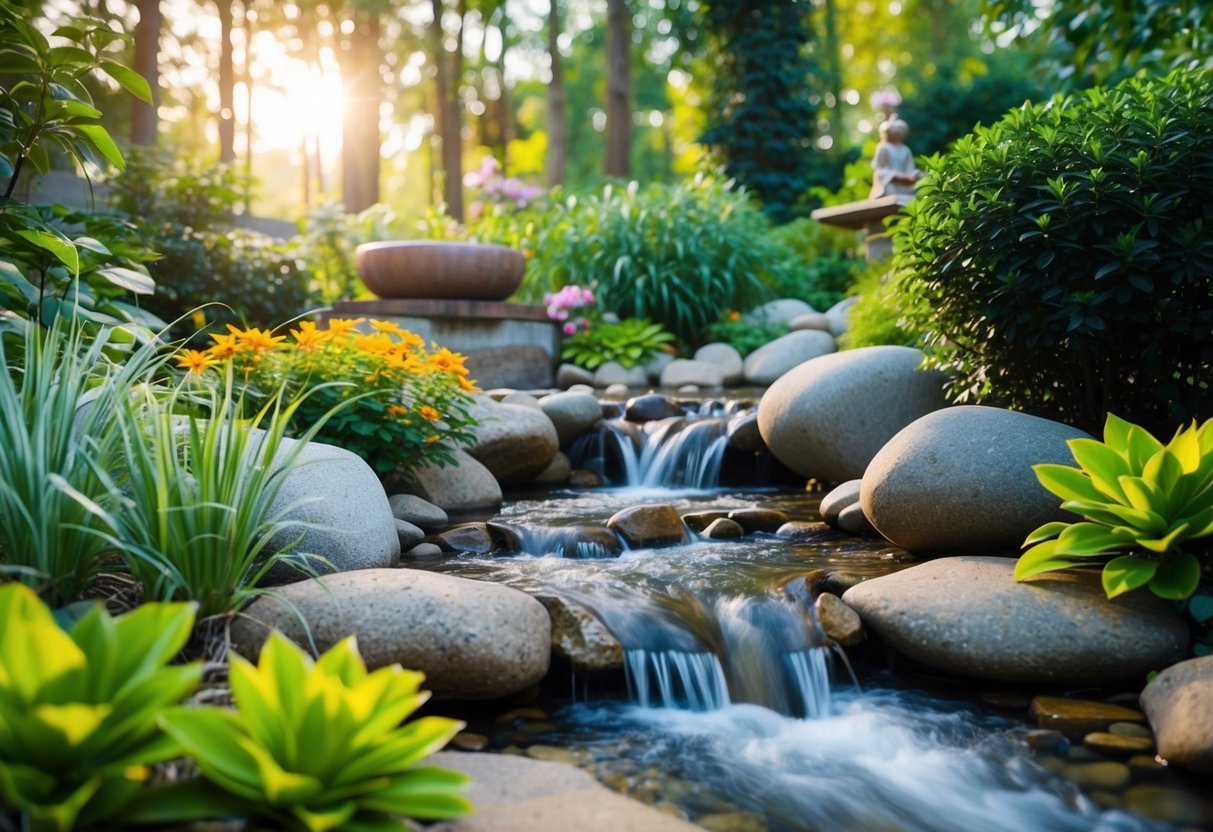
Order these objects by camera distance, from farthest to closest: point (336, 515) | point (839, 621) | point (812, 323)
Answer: point (812, 323), point (336, 515), point (839, 621)

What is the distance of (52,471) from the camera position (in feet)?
8.98

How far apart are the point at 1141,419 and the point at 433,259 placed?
6225mm

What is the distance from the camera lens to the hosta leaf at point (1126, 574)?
3.07m

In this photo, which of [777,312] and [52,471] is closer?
[52,471]

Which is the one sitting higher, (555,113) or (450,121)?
(555,113)

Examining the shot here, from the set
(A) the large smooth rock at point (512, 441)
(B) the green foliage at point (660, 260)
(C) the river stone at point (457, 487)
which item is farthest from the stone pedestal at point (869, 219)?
(C) the river stone at point (457, 487)

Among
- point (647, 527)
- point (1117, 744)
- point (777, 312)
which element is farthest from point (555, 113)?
point (1117, 744)

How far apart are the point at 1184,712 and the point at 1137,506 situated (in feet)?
2.46

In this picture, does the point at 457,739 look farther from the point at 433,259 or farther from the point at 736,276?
the point at 736,276

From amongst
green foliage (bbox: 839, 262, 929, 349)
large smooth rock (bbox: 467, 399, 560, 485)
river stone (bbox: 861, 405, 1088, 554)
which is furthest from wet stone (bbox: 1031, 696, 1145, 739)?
large smooth rock (bbox: 467, 399, 560, 485)

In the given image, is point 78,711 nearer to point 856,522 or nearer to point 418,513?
point 418,513

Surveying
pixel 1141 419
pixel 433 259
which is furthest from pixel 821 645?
pixel 433 259

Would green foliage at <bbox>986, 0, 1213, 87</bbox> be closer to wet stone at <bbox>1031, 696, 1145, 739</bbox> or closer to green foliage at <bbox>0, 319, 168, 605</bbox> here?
wet stone at <bbox>1031, 696, 1145, 739</bbox>

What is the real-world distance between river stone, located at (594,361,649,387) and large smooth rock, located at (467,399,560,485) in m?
2.99
